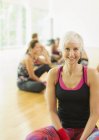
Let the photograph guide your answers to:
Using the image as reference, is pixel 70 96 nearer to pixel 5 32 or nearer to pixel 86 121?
pixel 86 121

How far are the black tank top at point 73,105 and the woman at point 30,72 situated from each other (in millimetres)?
2473

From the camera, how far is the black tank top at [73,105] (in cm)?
159

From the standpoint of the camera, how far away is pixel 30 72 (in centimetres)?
427

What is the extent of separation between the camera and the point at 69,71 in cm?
169

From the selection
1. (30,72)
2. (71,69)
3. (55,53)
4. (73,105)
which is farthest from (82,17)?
(73,105)

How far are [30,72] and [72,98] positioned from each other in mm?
2704

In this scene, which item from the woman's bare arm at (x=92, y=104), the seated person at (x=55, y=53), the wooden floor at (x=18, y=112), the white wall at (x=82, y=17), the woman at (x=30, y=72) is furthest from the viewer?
the white wall at (x=82, y=17)

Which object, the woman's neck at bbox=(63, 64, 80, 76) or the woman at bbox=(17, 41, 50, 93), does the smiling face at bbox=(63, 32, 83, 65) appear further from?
the woman at bbox=(17, 41, 50, 93)

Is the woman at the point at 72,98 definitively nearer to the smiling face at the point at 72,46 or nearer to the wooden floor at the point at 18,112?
the smiling face at the point at 72,46

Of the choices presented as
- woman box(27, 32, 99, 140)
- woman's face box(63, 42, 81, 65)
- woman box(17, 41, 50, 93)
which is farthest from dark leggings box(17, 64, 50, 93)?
woman's face box(63, 42, 81, 65)

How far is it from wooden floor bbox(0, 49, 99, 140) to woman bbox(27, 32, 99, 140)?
35.0 inches

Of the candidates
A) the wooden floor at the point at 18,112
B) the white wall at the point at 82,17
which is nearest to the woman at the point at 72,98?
the wooden floor at the point at 18,112

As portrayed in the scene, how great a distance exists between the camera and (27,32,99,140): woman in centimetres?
158

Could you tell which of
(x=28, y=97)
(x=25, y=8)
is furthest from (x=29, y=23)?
(x=28, y=97)
